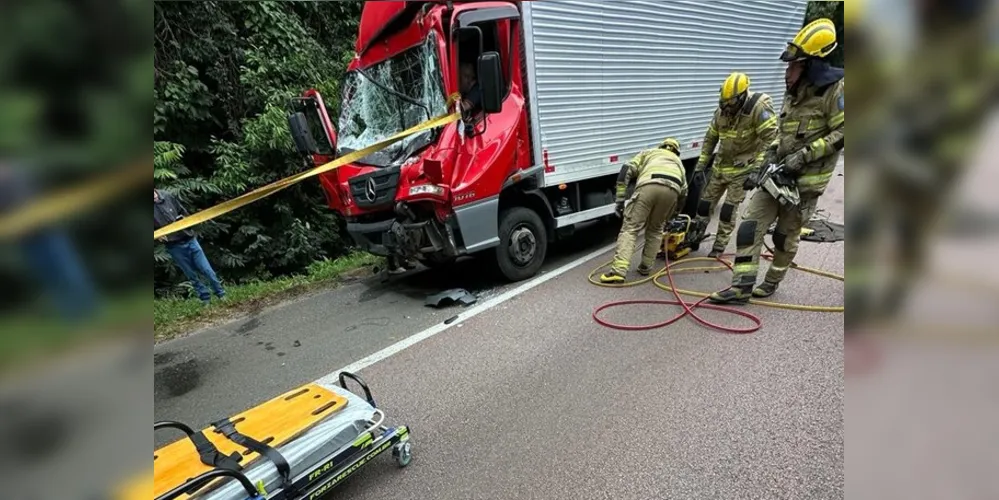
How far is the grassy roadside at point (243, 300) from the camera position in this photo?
4877mm

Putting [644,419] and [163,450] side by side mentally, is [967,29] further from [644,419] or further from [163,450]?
[163,450]

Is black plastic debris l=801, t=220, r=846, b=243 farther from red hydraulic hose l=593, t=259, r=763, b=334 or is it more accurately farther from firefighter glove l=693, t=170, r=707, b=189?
red hydraulic hose l=593, t=259, r=763, b=334

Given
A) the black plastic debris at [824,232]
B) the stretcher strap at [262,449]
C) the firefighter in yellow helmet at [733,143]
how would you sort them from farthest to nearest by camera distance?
the black plastic debris at [824,232] → the firefighter in yellow helmet at [733,143] → the stretcher strap at [262,449]

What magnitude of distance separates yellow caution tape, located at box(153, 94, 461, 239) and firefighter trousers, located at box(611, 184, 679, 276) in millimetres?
1926

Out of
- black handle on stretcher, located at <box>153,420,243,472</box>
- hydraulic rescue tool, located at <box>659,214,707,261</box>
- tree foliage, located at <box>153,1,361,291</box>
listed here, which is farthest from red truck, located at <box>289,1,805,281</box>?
black handle on stretcher, located at <box>153,420,243,472</box>

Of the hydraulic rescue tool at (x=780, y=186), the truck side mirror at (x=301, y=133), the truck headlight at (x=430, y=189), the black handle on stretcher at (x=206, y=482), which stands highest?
the truck side mirror at (x=301, y=133)

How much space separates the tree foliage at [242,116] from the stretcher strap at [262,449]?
5.26 meters

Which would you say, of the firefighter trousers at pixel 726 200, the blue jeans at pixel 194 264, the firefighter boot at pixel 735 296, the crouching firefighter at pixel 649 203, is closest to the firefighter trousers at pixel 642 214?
the crouching firefighter at pixel 649 203

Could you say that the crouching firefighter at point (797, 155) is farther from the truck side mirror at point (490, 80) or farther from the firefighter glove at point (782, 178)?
the truck side mirror at point (490, 80)

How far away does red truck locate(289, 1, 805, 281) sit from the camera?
459cm

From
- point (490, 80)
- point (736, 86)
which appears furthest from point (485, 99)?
point (736, 86)

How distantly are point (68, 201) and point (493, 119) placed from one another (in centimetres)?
461

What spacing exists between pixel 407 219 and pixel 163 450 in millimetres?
2804

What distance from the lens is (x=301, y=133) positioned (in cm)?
508
